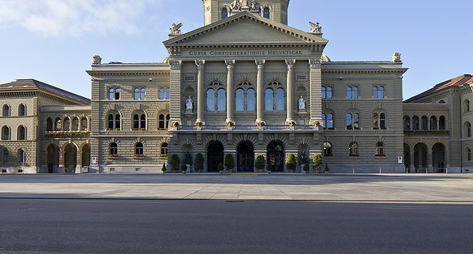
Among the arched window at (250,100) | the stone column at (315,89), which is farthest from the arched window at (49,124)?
the stone column at (315,89)

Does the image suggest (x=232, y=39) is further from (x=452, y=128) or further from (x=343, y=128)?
(x=452, y=128)

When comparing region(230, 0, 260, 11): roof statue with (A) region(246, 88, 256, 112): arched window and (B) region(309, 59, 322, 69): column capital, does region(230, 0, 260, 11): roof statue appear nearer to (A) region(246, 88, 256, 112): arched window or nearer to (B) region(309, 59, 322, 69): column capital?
(A) region(246, 88, 256, 112): arched window

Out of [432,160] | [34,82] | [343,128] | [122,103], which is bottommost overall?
[432,160]

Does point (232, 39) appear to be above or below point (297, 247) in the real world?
above

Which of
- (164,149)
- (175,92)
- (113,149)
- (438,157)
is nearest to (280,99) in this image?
(175,92)

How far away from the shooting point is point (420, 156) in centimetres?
6475

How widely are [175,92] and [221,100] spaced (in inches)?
245

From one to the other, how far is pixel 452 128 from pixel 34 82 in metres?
65.5

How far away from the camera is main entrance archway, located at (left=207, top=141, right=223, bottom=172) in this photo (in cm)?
5550

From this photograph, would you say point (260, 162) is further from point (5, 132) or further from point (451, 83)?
point (5, 132)

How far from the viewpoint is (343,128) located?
58906 mm

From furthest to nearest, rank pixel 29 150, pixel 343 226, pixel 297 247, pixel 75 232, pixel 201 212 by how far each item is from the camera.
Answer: pixel 29 150 < pixel 201 212 < pixel 343 226 < pixel 75 232 < pixel 297 247

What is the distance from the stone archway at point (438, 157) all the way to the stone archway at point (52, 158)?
196 ft

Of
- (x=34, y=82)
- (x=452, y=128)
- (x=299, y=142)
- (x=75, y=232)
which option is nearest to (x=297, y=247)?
(x=75, y=232)
